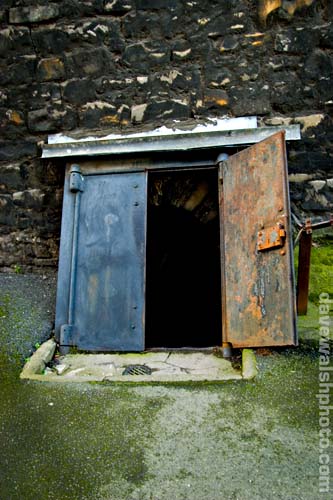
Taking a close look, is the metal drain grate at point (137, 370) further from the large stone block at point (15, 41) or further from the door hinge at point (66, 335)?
the large stone block at point (15, 41)

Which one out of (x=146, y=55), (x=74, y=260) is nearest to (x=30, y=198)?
(x=74, y=260)

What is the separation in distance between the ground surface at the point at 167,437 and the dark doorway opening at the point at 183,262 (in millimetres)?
1908

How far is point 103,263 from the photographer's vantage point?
10.1ft

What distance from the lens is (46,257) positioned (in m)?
3.62

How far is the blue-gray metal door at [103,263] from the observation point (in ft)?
9.67

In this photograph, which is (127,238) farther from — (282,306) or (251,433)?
(251,433)

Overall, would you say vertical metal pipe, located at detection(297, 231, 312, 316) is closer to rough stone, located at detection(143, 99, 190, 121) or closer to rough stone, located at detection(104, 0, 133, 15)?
rough stone, located at detection(143, 99, 190, 121)

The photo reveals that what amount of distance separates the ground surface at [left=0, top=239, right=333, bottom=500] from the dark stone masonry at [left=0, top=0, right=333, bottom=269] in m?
1.51

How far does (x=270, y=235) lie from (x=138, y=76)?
195cm

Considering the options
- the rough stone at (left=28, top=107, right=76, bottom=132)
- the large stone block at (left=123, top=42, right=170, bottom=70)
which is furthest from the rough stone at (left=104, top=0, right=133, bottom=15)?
the rough stone at (left=28, top=107, right=76, bottom=132)

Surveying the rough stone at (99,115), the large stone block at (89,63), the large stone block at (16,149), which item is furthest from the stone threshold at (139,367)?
the large stone block at (89,63)

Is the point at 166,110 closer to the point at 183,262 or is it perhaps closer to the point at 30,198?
the point at 30,198

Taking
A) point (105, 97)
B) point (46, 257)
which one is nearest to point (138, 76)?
point (105, 97)

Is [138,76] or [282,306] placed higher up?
[138,76]
